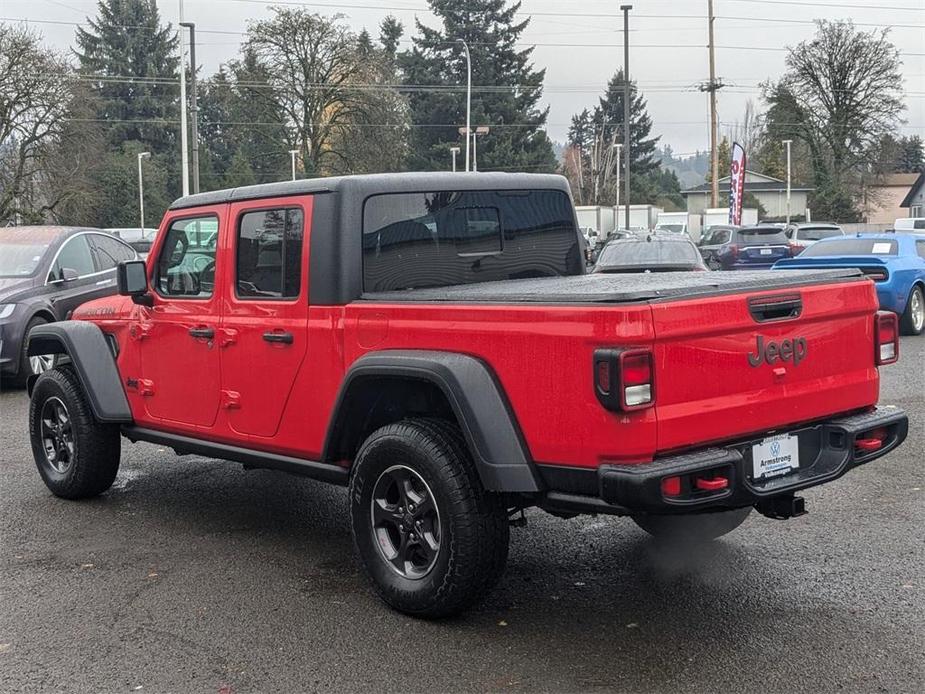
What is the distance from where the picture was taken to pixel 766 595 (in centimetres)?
464

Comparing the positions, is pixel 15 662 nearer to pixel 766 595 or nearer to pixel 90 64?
pixel 766 595

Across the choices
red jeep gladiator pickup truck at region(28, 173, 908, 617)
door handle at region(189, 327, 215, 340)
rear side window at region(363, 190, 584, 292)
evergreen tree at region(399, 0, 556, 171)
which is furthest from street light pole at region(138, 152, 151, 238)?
rear side window at region(363, 190, 584, 292)

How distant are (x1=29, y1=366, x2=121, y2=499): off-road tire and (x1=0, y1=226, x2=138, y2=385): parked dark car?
180 inches

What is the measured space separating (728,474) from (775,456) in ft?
1.32

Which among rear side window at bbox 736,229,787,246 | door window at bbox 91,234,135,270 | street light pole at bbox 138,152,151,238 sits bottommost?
door window at bbox 91,234,135,270

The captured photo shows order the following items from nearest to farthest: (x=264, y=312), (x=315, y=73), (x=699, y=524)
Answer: (x=699, y=524) < (x=264, y=312) < (x=315, y=73)

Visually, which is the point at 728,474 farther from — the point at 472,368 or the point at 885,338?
the point at 885,338

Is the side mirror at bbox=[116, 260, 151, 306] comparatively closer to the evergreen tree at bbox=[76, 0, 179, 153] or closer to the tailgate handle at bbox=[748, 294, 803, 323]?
the tailgate handle at bbox=[748, 294, 803, 323]

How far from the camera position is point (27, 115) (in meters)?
37.4

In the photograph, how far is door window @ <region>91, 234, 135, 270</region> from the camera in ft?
42.4

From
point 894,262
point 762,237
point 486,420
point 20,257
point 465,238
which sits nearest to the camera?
point 486,420

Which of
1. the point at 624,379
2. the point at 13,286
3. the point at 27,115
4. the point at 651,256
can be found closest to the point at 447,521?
the point at 624,379

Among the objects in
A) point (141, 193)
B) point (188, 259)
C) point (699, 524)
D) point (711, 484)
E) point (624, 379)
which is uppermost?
point (141, 193)

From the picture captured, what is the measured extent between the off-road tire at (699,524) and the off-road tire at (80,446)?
3418 millimetres
